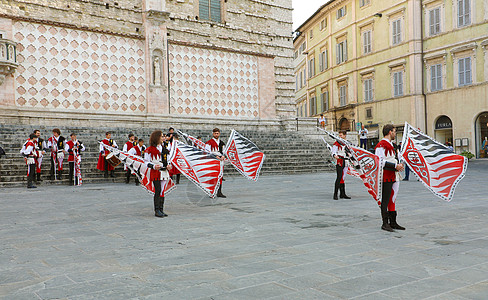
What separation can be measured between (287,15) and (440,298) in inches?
1162

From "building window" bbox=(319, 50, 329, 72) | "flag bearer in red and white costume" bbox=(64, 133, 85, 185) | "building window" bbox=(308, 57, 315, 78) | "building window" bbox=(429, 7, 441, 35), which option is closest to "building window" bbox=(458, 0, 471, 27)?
"building window" bbox=(429, 7, 441, 35)

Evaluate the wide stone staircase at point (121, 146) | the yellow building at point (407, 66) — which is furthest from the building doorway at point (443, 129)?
the wide stone staircase at point (121, 146)

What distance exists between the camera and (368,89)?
4050cm

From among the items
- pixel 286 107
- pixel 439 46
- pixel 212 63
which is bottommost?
pixel 286 107

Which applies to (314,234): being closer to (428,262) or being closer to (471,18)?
(428,262)

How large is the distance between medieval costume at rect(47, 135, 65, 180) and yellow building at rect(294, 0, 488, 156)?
27.1m

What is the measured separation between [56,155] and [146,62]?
10.3 m

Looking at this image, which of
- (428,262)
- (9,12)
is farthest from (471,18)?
(428,262)

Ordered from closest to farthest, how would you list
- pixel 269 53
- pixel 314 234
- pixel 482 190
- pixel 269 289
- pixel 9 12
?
1. pixel 269 289
2. pixel 314 234
3. pixel 482 190
4. pixel 9 12
5. pixel 269 53

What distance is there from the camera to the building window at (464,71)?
1256 inches

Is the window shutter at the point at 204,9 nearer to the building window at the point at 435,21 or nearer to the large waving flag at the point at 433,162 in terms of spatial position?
the building window at the point at 435,21

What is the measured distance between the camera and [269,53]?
30141mm

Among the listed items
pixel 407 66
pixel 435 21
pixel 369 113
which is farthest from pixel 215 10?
pixel 369 113

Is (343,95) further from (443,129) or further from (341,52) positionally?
(443,129)
